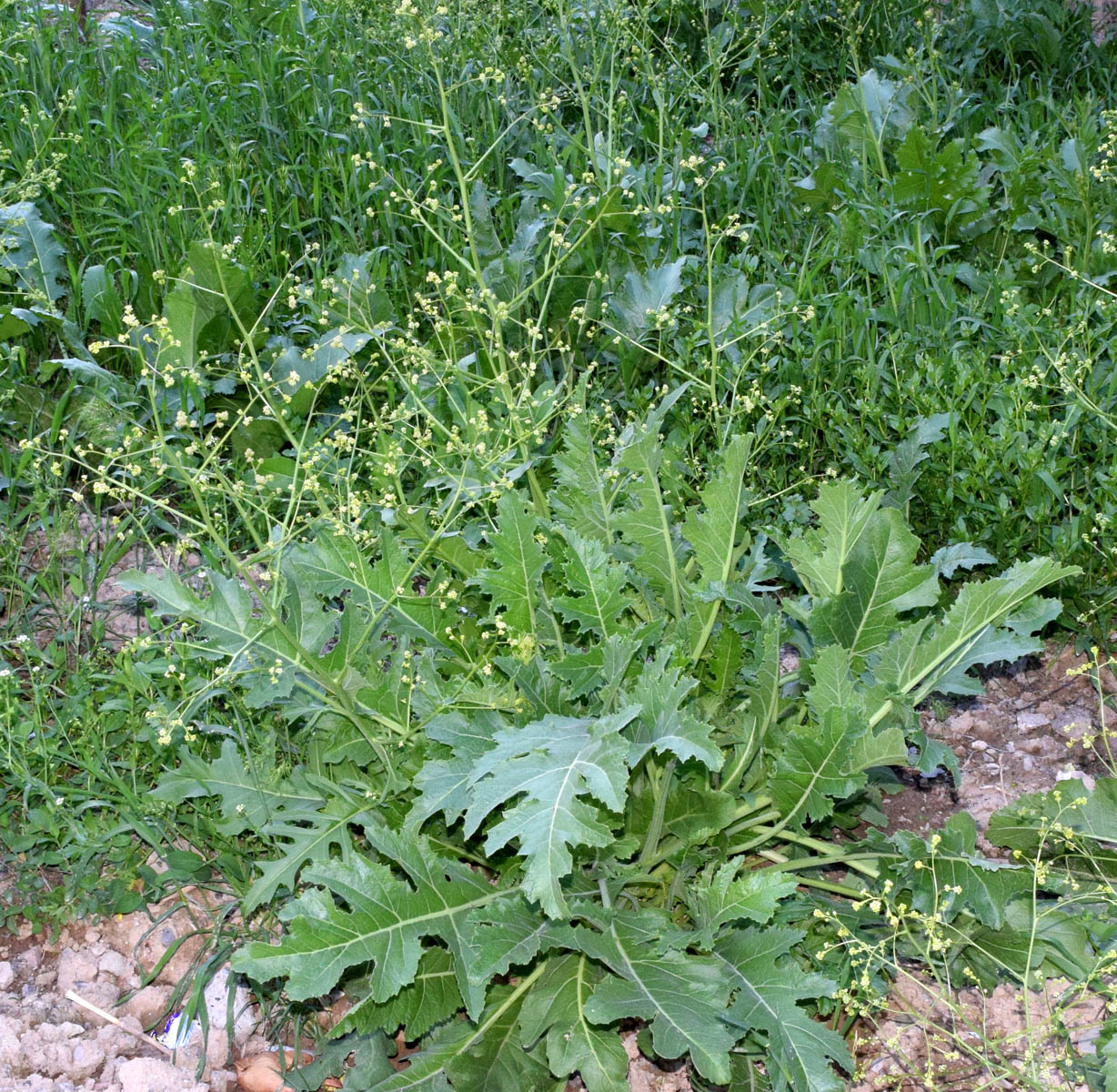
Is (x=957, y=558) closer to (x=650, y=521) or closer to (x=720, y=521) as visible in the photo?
(x=720, y=521)

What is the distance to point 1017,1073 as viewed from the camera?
1.93 m

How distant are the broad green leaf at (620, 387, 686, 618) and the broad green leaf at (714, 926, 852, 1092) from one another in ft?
2.40

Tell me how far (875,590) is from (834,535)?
0.13m

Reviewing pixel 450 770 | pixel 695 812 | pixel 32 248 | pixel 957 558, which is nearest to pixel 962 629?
pixel 957 558

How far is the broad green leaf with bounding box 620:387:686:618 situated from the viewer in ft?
8.22

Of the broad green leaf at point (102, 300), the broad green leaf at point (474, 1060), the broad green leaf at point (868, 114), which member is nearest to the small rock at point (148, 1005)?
the broad green leaf at point (474, 1060)

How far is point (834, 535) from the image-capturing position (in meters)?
2.47

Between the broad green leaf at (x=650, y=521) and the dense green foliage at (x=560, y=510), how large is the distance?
11mm

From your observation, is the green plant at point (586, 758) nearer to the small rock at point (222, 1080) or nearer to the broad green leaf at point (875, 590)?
the broad green leaf at point (875, 590)

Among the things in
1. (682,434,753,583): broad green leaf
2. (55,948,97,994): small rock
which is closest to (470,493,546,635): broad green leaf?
(682,434,753,583): broad green leaf

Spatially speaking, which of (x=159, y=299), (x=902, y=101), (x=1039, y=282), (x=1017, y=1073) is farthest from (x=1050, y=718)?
(x=159, y=299)

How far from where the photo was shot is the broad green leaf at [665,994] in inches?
78.5

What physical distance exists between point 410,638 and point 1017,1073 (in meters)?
1.45

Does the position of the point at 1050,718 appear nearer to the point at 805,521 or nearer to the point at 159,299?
the point at 805,521
